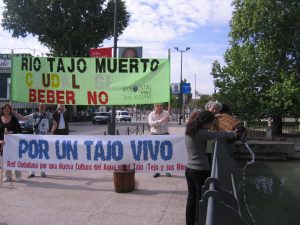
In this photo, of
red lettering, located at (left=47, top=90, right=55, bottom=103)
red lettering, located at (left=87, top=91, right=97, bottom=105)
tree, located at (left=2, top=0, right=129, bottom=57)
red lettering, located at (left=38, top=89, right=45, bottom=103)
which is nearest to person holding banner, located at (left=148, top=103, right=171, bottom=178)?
red lettering, located at (left=87, top=91, right=97, bottom=105)

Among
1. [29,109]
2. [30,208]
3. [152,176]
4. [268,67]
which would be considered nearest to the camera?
[30,208]

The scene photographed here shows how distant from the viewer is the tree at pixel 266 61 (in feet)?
96.2

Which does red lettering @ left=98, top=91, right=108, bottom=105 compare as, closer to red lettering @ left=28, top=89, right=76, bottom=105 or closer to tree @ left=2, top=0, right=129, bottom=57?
red lettering @ left=28, top=89, right=76, bottom=105

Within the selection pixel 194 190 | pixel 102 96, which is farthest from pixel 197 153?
pixel 102 96

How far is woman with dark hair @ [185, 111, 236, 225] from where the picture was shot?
589 centimetres

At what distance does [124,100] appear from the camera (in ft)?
31.0

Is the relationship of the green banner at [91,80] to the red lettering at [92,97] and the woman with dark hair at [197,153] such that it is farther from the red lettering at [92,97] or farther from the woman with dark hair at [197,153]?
the woman with dark hair at [197,153]

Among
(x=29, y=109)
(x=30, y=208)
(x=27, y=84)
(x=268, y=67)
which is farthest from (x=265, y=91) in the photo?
(x=29, y=109)

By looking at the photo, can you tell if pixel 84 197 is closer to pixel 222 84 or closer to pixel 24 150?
pixel 24 150

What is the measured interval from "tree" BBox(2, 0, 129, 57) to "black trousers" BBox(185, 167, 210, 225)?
153 ft

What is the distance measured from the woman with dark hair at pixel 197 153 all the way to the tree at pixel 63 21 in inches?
1837

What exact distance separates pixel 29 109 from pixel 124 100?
60.4 meters

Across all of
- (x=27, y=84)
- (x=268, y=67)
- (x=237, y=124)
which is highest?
(x=268, y=67)

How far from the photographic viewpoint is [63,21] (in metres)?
51.0
